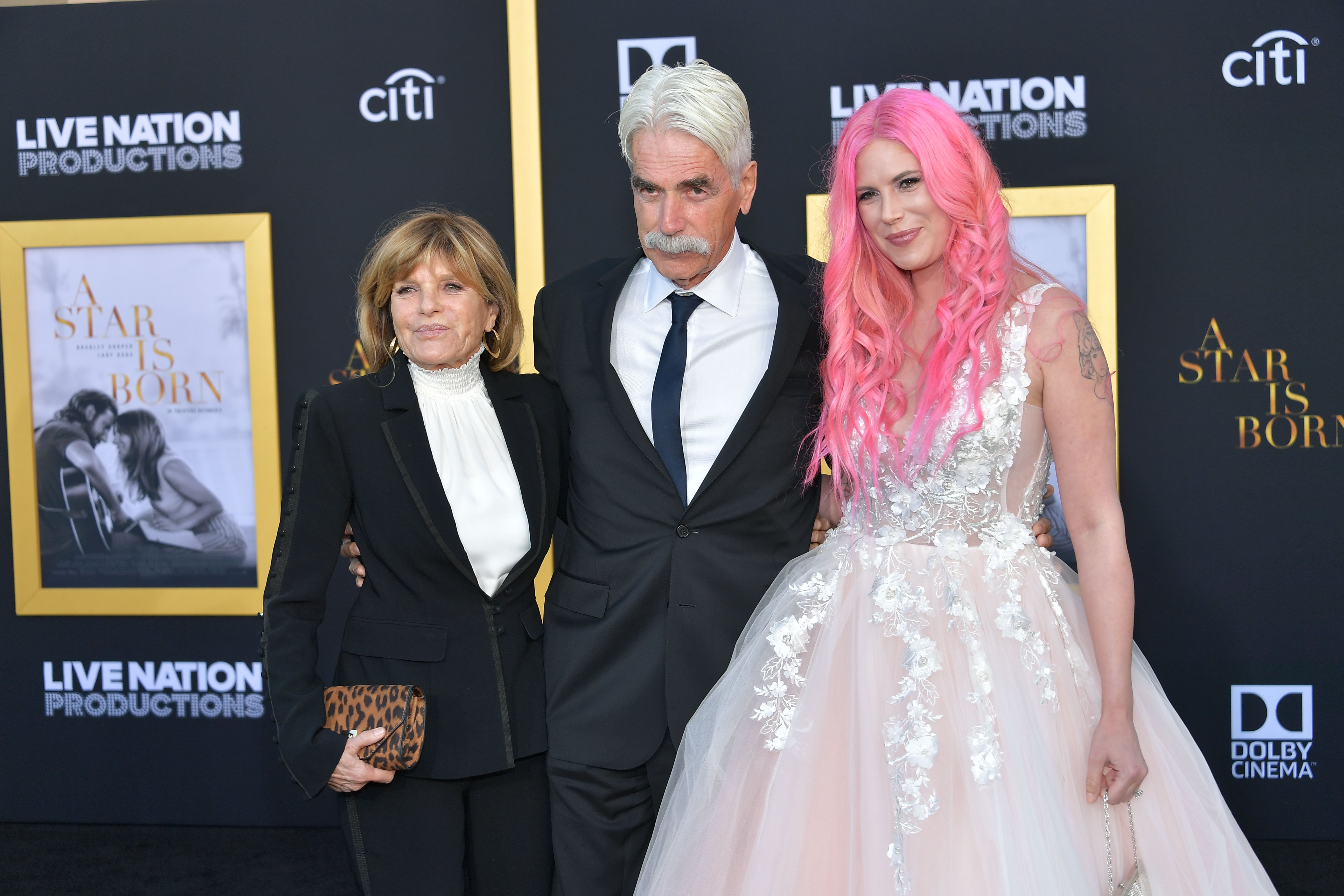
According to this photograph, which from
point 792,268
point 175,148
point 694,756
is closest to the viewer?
point 694,756

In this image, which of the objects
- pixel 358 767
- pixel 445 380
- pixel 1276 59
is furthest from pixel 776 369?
pixel 1276 59

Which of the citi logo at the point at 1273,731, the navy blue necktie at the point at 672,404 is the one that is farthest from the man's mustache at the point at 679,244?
the citi logo at the point at 1273,731

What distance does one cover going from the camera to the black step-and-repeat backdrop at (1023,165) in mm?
3174

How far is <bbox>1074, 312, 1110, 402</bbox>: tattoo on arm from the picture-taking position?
1.71 meters

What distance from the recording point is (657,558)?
1.97 meters

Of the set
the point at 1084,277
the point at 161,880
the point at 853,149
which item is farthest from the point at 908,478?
the point at 161,880

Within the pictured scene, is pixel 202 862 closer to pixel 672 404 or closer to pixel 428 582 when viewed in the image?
pixel 428 582

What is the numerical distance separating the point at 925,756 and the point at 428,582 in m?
0.93

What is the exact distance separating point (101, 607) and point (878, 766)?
114 inches

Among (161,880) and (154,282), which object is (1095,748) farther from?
(154,282)

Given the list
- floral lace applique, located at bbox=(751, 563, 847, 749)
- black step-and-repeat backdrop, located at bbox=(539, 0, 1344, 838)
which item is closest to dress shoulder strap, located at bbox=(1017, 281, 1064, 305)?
floral lace applique, located at bbox=(751, 563, 847, 749)

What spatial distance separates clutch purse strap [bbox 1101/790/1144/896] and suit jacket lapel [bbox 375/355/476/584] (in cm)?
112

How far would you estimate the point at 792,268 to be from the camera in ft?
7.22

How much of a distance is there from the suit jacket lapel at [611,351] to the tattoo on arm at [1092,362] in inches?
29.7
